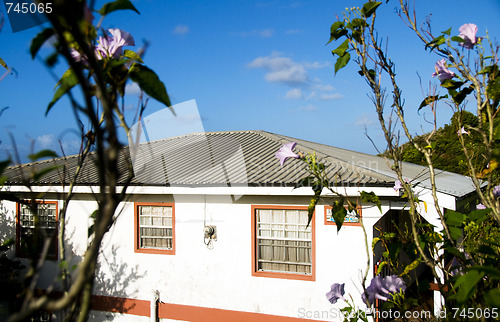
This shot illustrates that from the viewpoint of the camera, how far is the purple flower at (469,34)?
218 centimetres

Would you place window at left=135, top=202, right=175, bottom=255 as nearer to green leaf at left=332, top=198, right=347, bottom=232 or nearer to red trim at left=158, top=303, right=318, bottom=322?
red trim at left=158, top=303, right=318, bottom=322

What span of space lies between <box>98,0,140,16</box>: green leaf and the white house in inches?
251

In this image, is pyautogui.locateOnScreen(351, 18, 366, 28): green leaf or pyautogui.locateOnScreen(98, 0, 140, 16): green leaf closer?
pyautogui.locateOnScreen(98, 0, 140, 16): green leaf

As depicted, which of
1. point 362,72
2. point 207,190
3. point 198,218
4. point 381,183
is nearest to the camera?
point 362,72

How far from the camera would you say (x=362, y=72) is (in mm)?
2436

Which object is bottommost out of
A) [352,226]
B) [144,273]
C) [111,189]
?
[144,273]

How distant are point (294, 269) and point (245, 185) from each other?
6.87ft

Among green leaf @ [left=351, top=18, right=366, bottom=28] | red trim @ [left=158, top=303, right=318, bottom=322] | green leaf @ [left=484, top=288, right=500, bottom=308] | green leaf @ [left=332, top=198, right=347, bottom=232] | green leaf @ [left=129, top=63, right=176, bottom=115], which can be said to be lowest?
red trim @ [left=158, top=303, right=318, bottom=322]

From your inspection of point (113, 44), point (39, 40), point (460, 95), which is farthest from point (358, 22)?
point (39, 40)

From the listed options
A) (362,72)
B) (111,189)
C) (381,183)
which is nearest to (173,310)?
(381,183)

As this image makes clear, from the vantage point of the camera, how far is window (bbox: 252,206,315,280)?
26.6 feet

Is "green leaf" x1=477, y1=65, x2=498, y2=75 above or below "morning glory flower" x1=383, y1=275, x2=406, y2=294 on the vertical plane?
above

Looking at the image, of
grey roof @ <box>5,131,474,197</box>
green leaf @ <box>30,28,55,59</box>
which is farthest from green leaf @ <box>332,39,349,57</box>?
grey roof @ <box>5,131,474,197</box>

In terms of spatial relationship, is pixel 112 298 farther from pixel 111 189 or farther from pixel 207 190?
pixel 111 189
